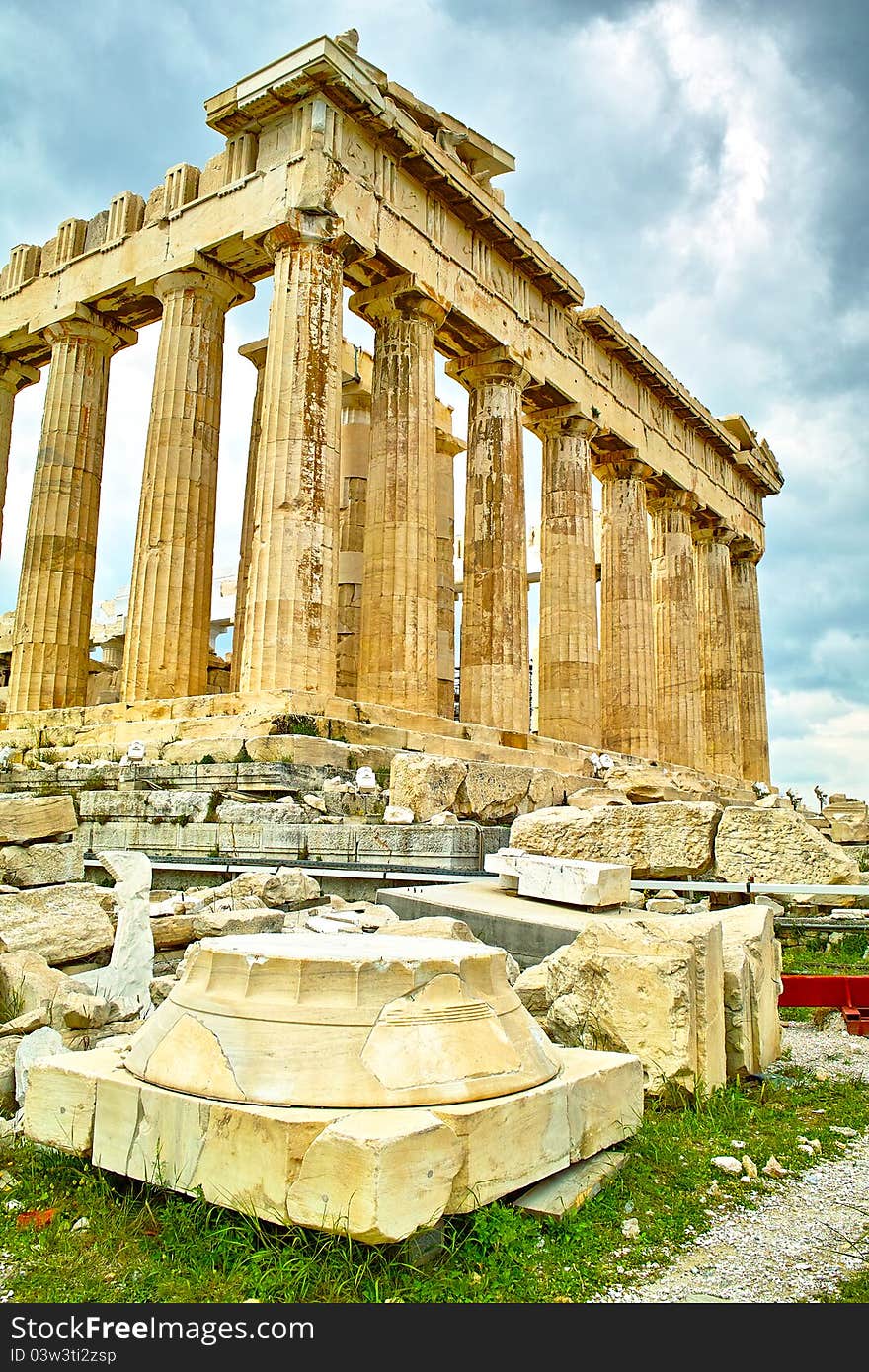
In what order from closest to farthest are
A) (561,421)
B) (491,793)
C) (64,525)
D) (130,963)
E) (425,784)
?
1. (130,963)
2. (425,784)
3. (491,793)
4. (64,525)
5. (561,421)

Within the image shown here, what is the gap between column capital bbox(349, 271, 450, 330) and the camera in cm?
1625

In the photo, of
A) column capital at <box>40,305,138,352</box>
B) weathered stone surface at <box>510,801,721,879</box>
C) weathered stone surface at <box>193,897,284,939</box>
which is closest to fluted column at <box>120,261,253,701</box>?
column capital at <box>40,305,138,352</box>

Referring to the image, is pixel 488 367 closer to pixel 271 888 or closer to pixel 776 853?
pixel 776 853

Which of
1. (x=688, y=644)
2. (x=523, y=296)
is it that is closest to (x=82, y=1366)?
(x=523, y=296)

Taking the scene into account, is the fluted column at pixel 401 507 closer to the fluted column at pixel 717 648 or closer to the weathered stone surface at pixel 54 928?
the weathered stone surface at pixel 54 928

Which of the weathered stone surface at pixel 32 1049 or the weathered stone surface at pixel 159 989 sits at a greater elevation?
the weathered stone surface at pixel 159 989

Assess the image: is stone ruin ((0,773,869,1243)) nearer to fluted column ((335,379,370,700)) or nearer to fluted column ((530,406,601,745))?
fluted column ((335,379,370,700))

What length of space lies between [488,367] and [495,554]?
356 cm

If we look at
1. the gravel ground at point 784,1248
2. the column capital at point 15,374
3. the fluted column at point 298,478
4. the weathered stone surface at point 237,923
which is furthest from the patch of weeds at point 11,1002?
the column capital at point 15,374

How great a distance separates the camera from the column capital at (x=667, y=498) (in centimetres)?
2550

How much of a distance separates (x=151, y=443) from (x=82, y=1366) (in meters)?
15.0

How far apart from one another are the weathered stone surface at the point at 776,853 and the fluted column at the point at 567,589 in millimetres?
11488

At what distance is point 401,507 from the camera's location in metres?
16.0

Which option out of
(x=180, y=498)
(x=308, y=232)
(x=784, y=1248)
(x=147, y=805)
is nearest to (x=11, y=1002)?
(x=784, y=1248)
